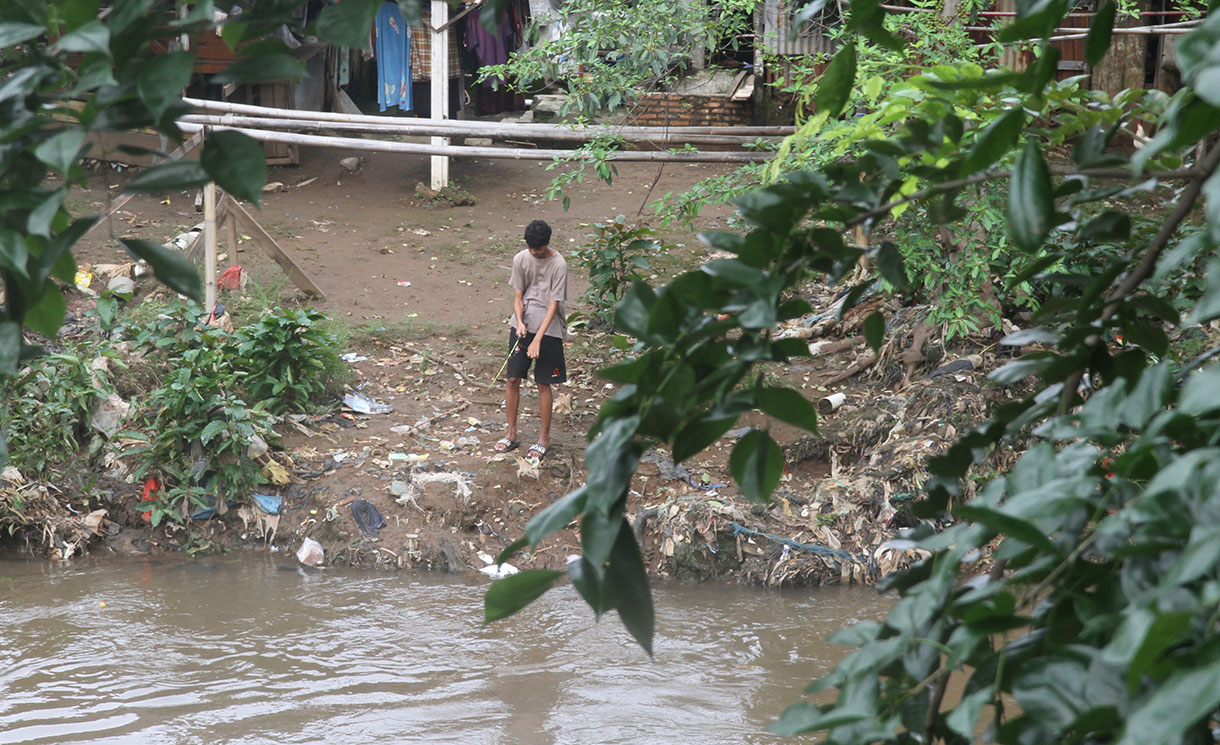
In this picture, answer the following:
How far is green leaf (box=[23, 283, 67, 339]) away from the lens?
0.91 meters

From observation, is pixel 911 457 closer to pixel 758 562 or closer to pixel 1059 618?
pixel 758 562

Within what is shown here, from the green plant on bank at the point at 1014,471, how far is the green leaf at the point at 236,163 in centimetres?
32

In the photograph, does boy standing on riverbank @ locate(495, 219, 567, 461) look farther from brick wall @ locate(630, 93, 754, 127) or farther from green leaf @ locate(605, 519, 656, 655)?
brick wall @ locate(630, 93, 754, 127)

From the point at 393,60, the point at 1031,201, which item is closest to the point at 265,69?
the point at 1031,201

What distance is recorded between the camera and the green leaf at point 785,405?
34.3 inches

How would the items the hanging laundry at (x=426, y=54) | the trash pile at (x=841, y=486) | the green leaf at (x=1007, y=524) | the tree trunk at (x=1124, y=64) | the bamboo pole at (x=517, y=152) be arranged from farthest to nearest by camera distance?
the hanging laundry at (x=426, y=54) → the tree trunk at (x=1124, y=64) → the bamboo pole at (x=517, y=152) → the trash pile at (x=841, y=486) → the green leaf at (x=1007, y=524)

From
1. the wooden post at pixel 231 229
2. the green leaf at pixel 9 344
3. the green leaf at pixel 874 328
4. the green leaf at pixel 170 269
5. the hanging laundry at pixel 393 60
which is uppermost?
the hanging laundry at pixel 393 60

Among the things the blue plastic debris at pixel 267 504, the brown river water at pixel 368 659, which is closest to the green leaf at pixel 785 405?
the brown river water at pixel 368 659

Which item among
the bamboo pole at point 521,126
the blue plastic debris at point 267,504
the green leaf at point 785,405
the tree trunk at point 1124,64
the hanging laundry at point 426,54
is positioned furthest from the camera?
the hanging laundry at point 426,54

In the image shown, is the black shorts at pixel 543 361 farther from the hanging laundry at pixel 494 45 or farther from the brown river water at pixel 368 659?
the hanging laundry at pixel 494 45

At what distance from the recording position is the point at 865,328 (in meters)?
1.12

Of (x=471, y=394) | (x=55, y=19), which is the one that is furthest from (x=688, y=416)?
(x=471, y=394)

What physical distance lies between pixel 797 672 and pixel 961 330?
220 cm

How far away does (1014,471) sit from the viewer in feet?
2.57
